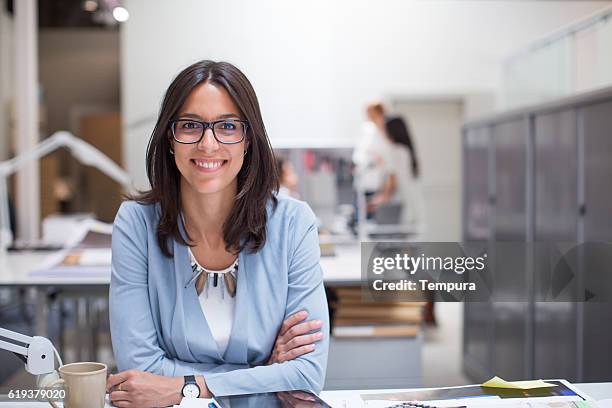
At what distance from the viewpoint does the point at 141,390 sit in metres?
1.36

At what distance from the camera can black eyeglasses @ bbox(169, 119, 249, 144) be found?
1.48 m

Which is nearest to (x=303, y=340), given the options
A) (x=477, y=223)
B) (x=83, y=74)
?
(x=477, y=223)

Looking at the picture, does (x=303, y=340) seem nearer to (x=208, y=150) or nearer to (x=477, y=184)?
(x=208, y=150)

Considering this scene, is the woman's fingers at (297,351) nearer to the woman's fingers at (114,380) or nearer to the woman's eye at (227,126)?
the woman's fingers at (114,380)

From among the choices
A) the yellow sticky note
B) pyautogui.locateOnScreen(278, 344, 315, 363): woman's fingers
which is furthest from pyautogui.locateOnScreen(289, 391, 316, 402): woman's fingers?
the yellow sticky note

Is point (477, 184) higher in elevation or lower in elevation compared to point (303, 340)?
higher

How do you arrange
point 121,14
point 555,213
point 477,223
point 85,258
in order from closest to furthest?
point 121,14, point 85,258, point 555,213, point 477,223

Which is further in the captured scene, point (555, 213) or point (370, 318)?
point (555, 213)

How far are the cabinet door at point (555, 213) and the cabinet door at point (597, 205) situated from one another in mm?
78

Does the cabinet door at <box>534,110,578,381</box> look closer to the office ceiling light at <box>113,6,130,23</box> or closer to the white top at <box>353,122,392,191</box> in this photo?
the white top at <box>353,122,392,191</box>

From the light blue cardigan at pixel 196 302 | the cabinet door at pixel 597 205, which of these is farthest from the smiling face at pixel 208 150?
the cabinet door at pixel 597 205

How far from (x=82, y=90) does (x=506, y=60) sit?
322 centimetres

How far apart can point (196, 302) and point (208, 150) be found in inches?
11.9

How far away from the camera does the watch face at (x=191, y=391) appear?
137 centimetres
